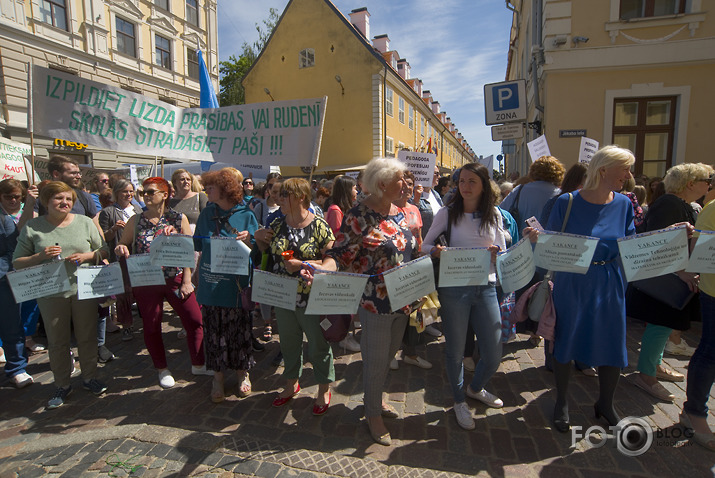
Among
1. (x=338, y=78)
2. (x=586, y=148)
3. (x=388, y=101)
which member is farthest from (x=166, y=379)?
(x=388, y=101)

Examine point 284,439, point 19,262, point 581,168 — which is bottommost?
point 284,439

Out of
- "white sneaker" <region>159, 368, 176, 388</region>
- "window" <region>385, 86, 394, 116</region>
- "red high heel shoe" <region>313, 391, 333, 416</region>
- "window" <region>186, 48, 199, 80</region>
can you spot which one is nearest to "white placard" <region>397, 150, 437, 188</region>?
"red high heel shoe" <region>313, 391, 333, 416</region>

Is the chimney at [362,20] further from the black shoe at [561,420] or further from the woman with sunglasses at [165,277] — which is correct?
the black shoe at [561,420]

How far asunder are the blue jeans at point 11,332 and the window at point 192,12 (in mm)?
23707

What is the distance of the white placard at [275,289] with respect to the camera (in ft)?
9.23

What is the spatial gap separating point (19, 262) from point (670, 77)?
41.1 ft

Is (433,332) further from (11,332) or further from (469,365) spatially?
(11,332)

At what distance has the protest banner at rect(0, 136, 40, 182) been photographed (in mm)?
6297

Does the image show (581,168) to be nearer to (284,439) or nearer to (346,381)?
(346,381)

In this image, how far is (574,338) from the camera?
9.11 feet

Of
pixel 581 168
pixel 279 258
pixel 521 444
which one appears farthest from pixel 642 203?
pixel 279 258

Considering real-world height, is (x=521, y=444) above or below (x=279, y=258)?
below

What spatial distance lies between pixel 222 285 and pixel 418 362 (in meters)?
2.13

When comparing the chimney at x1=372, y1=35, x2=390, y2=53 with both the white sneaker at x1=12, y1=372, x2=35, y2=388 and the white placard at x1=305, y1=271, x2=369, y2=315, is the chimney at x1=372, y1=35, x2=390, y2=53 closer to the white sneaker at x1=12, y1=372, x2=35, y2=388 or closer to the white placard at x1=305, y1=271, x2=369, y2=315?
the white sneaker at x1=12, y1=372, x2=35, y2=388
